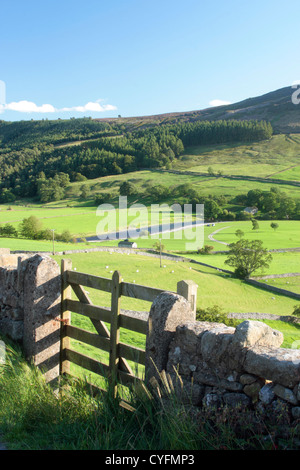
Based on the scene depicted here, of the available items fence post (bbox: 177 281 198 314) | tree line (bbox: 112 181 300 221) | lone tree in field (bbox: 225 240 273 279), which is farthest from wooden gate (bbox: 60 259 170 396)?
tree line (bbox: 112 181 300 221)

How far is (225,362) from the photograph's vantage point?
412cm

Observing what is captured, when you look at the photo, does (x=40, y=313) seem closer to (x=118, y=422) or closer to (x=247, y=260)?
(x=118, y=422)

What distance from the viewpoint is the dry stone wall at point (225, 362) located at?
3.64m

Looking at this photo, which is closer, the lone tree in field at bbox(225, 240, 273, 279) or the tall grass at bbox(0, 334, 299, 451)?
the tall grass at bbox(0, 334, 299, 451)

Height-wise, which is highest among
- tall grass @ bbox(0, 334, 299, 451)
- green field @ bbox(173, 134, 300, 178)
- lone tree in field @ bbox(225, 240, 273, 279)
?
green field @ bbox(173, 134, 300, 178)

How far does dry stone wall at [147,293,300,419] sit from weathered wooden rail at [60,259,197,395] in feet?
1.31

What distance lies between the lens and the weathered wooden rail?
205 inches

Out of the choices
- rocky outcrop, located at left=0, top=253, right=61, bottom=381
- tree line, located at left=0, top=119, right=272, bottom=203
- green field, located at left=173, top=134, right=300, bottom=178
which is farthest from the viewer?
green field, located at left=173, top=134, right=300, bottom=178

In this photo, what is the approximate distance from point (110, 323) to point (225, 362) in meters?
1.82

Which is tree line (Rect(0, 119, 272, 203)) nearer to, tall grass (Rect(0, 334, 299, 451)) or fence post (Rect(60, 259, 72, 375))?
fence post (Rect(60, 259, 72, 375))

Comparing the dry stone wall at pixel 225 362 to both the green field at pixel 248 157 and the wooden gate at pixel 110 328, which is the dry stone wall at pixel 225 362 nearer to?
the wooden gate at pixel 110 328

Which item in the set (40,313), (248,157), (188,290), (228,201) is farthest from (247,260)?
(248,157)

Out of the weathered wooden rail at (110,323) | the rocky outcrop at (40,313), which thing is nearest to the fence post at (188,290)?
the weathered wooden rail at (110,323)

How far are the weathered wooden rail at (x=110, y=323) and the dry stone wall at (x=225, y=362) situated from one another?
398 mm
